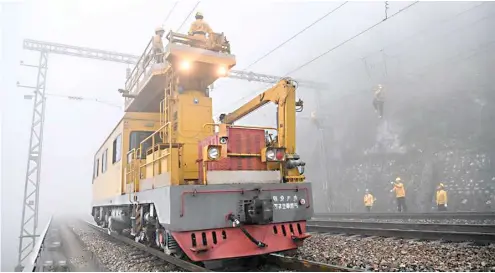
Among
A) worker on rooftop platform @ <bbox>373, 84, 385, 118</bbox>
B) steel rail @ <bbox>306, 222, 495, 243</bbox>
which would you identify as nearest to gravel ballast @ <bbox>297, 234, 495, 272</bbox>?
steel rail @ <bbox>306, 222, 495, 243</bbox>

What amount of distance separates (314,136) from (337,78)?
508 cm

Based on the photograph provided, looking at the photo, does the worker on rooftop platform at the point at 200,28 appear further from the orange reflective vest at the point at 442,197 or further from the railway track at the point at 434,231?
the orange reflective vest at the point at 442,197

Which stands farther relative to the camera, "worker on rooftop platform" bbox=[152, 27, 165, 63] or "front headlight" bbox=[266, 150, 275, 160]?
"worker on rooftop platform" bbox=[152, 27, 165, 63]

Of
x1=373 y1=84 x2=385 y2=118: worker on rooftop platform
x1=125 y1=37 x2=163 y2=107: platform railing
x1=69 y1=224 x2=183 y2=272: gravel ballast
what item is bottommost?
x1=69 y1=224 x2=183 y2=272: gravel ballast

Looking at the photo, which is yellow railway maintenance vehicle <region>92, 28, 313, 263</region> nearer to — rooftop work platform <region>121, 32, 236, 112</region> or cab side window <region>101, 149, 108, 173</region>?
rooftop work platform <region>121, 32, 236, 112</region>

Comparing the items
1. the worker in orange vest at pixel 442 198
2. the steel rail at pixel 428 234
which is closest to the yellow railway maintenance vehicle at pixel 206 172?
the steel rail at pixel 428 234

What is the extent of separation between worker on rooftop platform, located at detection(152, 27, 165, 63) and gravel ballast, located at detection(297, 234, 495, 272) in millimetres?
4377

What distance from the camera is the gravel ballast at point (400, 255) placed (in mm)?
4684

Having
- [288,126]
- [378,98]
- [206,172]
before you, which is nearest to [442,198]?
[378,98]

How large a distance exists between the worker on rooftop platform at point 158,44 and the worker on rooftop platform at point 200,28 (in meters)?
0.65

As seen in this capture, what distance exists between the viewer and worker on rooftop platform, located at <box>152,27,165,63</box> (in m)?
6.77

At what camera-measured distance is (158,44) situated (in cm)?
690

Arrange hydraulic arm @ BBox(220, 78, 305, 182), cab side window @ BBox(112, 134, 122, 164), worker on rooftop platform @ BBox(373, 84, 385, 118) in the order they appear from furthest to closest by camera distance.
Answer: worker on rooftop platform @ BBox(373, 84, 385, 118)
cab side window @ BBox(112, 134, 122, 164)
hydraulic arm @ BBox(220, 78, 305, 182)

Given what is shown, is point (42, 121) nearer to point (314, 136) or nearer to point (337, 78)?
point (314, 136)
